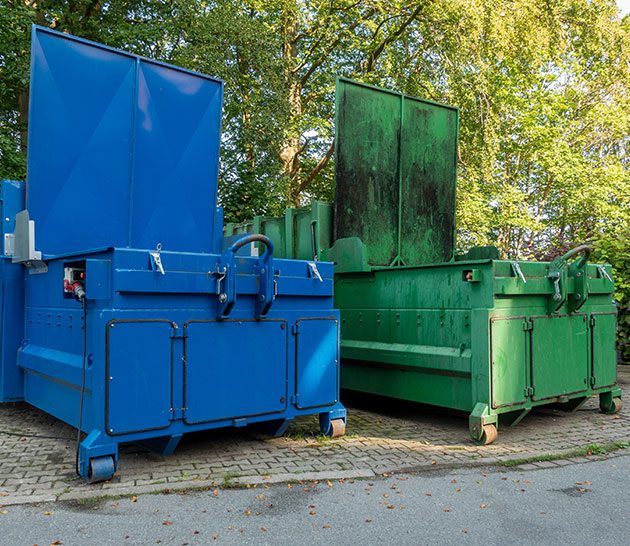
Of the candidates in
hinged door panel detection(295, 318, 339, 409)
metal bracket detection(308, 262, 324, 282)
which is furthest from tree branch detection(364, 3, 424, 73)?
hinged door panel detection(295, 318, 339, 409)

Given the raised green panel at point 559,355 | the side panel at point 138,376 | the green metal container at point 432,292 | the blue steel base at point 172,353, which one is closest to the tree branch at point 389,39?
the green metal container at point 432,292

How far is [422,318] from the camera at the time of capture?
21.2 feet

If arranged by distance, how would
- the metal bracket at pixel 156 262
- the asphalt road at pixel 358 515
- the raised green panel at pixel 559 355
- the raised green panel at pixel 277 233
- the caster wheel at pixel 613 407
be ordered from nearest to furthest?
1. the asphalt road at pixel 358 515
2. the metal bracket at pixel 156 262
3. the raised green panel at pixel 559 355
4. the caster wheel at pixel 613 407
5. the raised green panel at pixel 277 233

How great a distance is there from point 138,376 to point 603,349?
520 centimetres

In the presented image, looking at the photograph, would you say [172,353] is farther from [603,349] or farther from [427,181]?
[427,181]

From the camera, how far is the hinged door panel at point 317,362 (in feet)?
17.9

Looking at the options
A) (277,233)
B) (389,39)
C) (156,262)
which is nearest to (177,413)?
(156,262)

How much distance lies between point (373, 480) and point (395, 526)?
0.92 metres

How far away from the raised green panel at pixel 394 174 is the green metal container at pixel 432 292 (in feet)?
0.06

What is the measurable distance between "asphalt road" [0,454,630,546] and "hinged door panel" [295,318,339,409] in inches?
44.7

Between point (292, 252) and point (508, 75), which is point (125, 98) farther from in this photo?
point (508, 75)

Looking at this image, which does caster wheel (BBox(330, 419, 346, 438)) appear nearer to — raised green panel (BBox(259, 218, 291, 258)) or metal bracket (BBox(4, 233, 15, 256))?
raised green panel (BBox(259, 218, 291, 258))

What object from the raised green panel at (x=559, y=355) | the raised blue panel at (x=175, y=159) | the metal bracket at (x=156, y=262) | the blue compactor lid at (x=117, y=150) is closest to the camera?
the metal bracket at (x=156, y=262)

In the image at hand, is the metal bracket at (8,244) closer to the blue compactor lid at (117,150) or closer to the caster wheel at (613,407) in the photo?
the blue compactor lid at (117,150)
